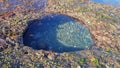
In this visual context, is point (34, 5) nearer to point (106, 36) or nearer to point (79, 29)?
point (79, 29)

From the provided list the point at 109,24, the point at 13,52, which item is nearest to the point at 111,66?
the point at 109,24

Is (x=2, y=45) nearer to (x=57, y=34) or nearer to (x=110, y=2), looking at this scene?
(x=57, y=34)

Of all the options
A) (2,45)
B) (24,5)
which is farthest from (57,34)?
(24,5)

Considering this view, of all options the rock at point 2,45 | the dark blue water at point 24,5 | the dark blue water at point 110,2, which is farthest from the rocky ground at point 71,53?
the dark blue water at point 110,2

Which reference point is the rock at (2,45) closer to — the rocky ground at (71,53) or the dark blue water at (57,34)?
the rocky ground at (71,53)

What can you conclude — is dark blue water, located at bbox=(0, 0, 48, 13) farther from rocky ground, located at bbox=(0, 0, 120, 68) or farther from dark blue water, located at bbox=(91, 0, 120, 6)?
dark blue water, located at bbox=(91, 0, 120, 6)

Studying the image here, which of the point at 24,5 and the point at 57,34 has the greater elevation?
the point at 24,5
